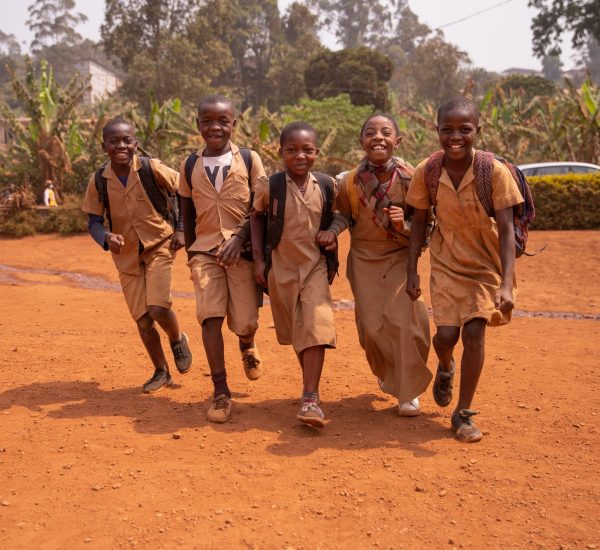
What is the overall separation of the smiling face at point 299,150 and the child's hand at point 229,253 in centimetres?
55

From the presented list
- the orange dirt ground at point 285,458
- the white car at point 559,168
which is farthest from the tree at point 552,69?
the orange dirt ground at point 285,458

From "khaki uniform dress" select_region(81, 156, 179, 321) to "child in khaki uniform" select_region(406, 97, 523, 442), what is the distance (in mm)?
1739

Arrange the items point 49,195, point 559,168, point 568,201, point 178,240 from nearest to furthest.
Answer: point 178,240, point 568,201, point 559,168, point 49,195

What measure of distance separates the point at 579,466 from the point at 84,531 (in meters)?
2.41

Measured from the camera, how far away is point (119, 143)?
4668 mm

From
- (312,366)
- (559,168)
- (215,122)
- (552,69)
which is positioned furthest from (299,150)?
(552,69)

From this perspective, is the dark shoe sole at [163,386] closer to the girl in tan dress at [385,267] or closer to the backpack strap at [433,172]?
the girl in tan dress at [385,267]

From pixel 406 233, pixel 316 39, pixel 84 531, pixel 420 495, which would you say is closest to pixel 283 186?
pixel 406 233

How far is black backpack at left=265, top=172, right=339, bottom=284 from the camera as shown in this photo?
4145 millimetres

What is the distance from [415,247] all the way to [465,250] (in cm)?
31

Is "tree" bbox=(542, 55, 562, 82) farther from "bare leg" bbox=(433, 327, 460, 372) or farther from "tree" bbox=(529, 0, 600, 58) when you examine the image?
"bare leg" bbox=(433, 327, 460, 372)

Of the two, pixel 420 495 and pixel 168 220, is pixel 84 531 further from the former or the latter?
pixel 168 220

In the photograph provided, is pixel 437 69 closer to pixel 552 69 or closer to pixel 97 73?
pixel 97 73

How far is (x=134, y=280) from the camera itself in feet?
16.0
